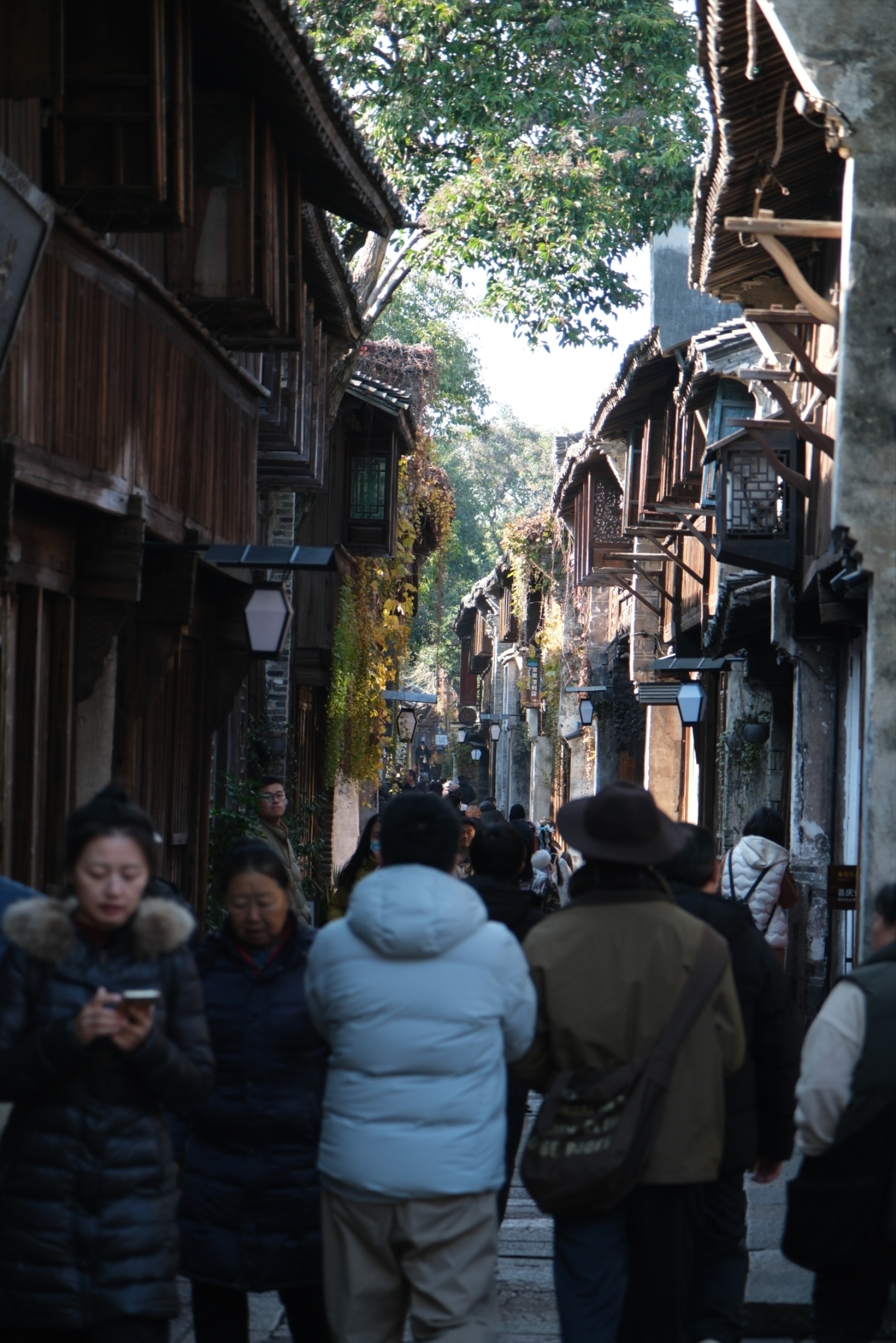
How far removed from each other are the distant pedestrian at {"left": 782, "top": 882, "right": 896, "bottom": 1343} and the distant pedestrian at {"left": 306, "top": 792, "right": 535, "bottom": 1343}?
32.8 inches

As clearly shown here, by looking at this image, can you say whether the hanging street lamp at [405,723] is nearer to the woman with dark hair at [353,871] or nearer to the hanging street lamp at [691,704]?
the hanging street lamp at [691,704]

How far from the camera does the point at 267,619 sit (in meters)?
11.6

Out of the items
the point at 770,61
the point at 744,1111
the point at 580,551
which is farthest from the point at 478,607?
the point at 744,1111

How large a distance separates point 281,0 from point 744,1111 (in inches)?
234

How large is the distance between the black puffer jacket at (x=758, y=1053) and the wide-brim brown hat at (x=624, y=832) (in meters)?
0.45

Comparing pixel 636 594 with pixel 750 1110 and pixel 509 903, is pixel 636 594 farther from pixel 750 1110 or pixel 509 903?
pixel 750 1110

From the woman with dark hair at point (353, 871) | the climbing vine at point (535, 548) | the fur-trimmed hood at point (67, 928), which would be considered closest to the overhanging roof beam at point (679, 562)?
the woman with dark hair at point (353, 871)

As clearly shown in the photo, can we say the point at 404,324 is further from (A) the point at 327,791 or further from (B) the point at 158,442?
(B) the point at 158,442

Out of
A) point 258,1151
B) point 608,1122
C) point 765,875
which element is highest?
point 608,1122

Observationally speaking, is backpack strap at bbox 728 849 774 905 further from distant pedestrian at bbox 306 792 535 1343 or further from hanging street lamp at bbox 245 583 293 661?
distant pedestrian at bbox 306 792 535 1343

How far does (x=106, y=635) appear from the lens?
868cm

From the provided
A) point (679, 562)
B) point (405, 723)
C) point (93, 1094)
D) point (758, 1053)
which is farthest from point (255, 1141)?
point (405, 723)

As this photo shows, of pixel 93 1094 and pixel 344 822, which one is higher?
pixel 93 1094

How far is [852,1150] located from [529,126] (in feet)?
58.6
